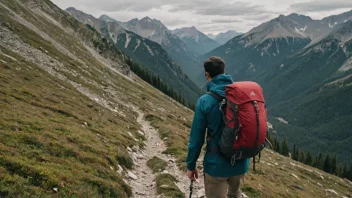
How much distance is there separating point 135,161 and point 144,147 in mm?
5192

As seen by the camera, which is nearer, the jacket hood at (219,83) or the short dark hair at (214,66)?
the jacket hood at (219,83)

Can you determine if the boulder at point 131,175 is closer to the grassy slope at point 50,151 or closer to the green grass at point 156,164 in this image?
the grassy slope at point 50,151

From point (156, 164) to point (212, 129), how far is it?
44.6 feet

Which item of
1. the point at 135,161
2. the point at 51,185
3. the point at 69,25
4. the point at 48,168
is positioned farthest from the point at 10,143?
the point at 69,25

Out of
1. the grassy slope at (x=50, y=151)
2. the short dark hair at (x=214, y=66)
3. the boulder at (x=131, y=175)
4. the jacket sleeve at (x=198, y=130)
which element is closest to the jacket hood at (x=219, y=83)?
the short dark hair at (x=214, y=66)

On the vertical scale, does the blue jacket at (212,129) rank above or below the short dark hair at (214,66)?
below

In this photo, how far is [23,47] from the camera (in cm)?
5100

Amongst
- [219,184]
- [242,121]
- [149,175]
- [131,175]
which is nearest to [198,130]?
[242,121]

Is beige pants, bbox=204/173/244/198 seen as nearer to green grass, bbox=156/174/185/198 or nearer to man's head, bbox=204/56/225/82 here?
man's head, bbox=204/56/225/82

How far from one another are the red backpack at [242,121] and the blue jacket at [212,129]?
0.98 feet

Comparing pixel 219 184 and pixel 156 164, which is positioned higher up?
pixel 219 184

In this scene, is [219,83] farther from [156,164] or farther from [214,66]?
[156,164]

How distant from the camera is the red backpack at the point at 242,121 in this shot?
7598mm

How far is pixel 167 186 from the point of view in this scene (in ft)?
53.8
